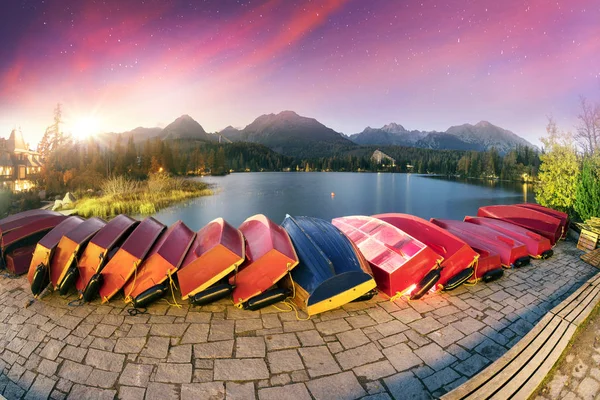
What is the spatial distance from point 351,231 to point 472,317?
2931mm

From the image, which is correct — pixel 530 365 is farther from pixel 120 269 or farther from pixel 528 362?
pixel 120 269

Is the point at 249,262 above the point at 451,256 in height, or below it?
above

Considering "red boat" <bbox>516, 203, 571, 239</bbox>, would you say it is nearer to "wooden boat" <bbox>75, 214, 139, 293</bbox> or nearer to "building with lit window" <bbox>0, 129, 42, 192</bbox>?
"wooden boat" <bbox>75, 214, 139, 293</bbox>

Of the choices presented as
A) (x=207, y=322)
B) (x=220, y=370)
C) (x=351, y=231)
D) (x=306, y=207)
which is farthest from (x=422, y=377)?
(x=306, y=207)

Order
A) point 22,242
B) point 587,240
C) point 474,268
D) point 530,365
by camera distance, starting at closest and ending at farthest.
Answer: point 530,365
point 474,268
point 22,242
point 587,240

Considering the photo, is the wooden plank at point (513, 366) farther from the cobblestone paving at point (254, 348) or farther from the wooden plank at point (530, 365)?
the cobblestone paving at point (254, 348)

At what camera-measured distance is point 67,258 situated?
4871mm

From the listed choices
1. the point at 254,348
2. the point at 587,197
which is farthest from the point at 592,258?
the point at 254,348

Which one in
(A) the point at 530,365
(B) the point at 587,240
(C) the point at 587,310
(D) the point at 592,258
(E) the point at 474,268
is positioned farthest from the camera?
(B) the point at 587,240

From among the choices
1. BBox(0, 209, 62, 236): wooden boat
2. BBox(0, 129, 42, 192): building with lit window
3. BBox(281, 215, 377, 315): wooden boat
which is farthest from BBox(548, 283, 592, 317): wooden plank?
Result: BBox(0, 129, 42, 192): building with lit window

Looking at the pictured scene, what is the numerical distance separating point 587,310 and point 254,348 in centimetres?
446

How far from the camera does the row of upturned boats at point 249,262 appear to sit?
432cm

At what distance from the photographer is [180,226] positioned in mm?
5707

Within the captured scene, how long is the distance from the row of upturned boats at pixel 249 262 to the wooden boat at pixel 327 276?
0.6 inches
